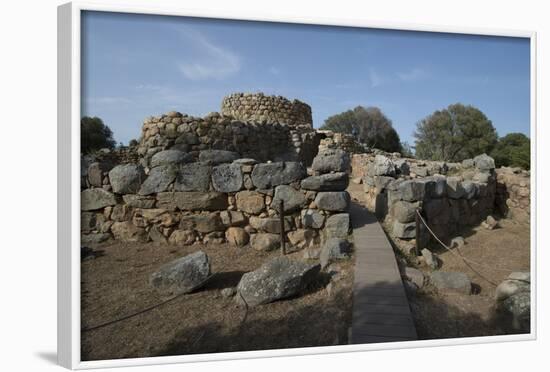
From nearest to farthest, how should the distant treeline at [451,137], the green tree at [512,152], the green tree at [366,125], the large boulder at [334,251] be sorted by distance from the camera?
the large boulder at [334,251], the green tree at [512,152], the distant treeline at [451,137], the green tree at [366,125]

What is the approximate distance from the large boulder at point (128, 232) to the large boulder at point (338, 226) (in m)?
3.05

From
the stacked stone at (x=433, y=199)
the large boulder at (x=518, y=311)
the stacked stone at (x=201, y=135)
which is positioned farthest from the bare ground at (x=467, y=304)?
the stacked stone at (x=201, y=135)

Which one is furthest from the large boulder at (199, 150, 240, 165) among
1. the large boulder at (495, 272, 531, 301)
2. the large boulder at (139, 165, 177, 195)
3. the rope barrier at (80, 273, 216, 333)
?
the large boulder at (495, 272, 531, 301)

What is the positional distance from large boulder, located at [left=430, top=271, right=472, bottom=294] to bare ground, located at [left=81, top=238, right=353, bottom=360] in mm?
1131

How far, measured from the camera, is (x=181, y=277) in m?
3.87

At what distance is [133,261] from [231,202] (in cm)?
173

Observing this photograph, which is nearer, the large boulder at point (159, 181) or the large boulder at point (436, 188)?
the large boulder at point (159, 181)

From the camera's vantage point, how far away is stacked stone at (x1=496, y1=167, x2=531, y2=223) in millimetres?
7859

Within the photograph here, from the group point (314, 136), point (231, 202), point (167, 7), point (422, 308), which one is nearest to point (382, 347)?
point (422, 308)

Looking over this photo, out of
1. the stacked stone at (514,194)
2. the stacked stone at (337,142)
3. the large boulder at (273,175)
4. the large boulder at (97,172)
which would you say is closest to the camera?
the large boulder at (97,172)

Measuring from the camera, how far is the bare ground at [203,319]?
307cm

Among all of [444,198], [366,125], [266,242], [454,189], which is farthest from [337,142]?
[366,125]

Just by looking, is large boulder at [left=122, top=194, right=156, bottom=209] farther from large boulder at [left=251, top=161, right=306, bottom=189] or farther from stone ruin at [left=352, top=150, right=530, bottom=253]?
stone ruin at [left=352, top=150, right=530, bottom=253]

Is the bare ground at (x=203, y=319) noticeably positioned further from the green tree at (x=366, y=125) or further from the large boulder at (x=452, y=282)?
the green tree at (x=366, y=125)
